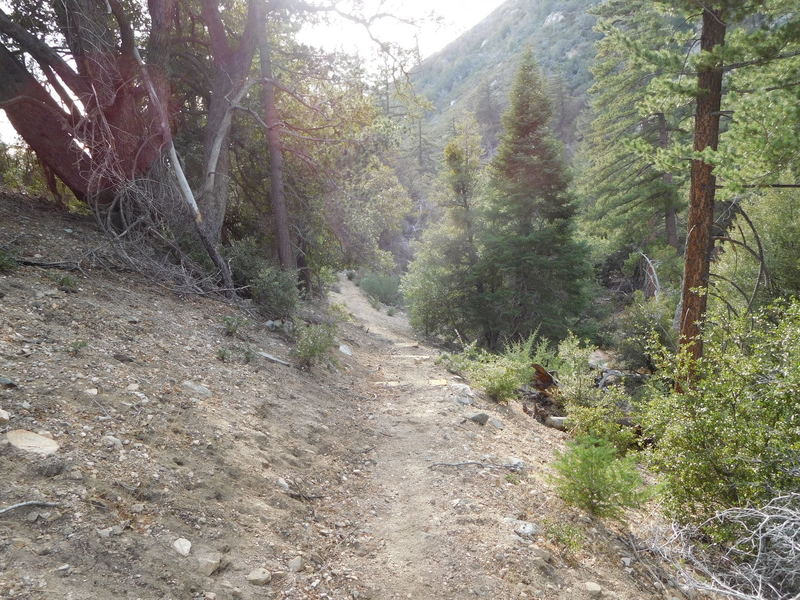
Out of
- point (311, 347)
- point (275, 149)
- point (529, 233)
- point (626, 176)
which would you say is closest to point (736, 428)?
point (311, 347)

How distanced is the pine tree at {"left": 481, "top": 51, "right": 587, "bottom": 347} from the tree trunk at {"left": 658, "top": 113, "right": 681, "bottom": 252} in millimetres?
5063

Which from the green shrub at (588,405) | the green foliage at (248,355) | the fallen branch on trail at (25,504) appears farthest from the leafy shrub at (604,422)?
the fallen branch on trail at (25,504)

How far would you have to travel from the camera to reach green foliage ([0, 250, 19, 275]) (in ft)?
16.3

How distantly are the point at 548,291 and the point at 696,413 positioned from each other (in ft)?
41.8

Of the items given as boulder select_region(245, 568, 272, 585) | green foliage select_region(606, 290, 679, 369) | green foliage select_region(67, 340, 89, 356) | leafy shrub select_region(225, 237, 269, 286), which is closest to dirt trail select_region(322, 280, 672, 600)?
boulder select_region(245, 568, 272, 585)

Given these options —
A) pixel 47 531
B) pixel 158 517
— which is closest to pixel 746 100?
pixel 158 517

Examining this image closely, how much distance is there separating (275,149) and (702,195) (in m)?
8.25

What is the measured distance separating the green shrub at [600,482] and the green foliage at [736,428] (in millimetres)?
346

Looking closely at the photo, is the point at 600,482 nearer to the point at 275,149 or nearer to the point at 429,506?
the point at 429,506

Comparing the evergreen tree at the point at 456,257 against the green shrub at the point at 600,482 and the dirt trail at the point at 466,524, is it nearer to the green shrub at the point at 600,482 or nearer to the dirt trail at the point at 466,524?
the dirt trail at the point at 466,524

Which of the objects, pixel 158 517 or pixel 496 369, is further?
pixel 496 369

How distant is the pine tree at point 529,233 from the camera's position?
1598 cm

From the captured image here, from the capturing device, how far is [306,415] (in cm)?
535

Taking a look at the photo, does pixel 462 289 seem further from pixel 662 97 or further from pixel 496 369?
pixel 662 97
